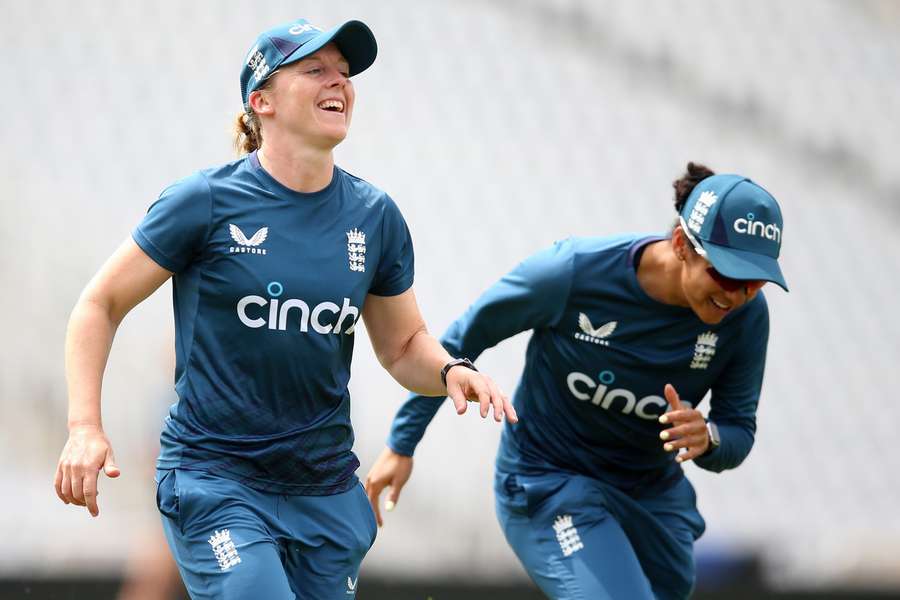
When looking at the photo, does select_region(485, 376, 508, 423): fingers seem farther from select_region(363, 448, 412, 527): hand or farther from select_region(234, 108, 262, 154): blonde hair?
select_region(363, 448, 412, 527): hand

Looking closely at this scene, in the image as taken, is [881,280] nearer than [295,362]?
No

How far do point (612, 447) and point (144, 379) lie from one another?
123 inches

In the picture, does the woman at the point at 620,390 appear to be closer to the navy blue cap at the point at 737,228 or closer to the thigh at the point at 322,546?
the navy blue cap at the point at 737,228

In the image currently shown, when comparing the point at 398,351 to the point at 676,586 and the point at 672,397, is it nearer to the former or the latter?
the point at 672,397

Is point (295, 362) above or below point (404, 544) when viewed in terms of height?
above

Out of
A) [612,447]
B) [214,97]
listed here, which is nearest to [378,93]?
[214,97]

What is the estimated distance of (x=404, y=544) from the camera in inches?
233

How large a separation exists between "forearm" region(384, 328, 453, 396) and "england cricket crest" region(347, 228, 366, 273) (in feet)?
0.90

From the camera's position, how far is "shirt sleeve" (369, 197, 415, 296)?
3040 mm

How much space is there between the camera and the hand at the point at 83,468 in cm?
255

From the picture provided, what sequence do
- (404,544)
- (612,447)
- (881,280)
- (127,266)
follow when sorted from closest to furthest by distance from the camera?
(127,266)
(612,447)
(404,544)
(881,280)

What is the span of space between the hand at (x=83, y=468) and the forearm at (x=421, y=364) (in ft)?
2.54

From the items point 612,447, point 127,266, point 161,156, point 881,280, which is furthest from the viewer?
point 881,280

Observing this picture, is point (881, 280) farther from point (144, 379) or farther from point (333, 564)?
point (333, 564)
